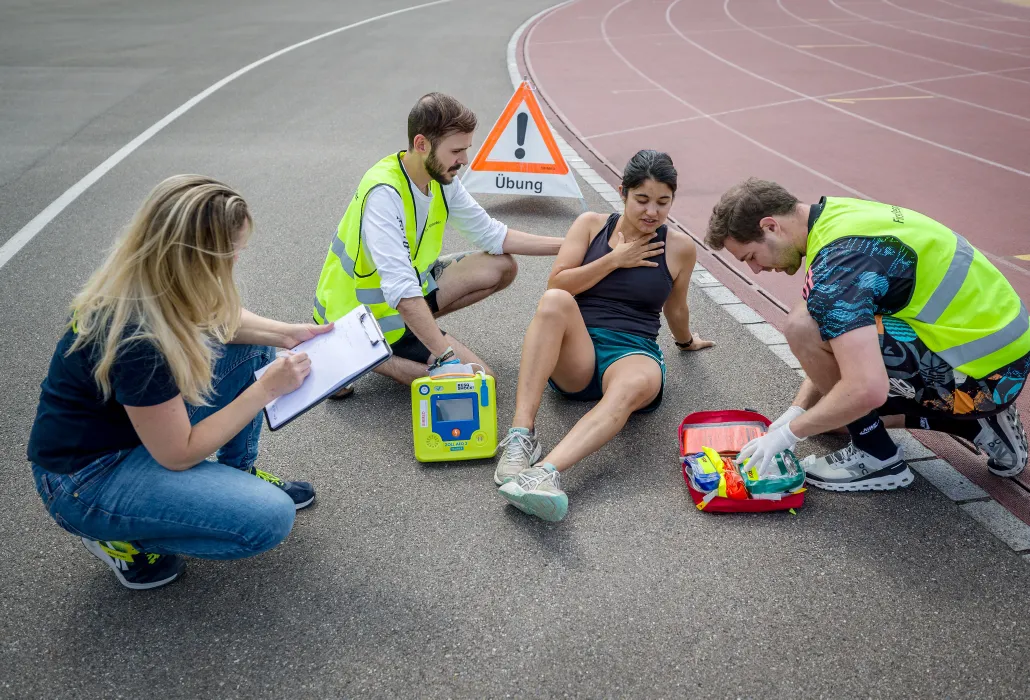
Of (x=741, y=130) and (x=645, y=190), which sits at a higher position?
(x=645, y=190)

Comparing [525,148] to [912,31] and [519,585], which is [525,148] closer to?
[519,585]

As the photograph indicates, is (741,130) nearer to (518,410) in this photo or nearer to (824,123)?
(824,123)

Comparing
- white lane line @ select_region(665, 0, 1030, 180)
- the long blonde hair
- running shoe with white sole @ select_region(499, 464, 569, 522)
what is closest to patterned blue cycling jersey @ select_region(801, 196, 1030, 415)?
running shoe with white sole @ select_region(499, 464, 569, 522)

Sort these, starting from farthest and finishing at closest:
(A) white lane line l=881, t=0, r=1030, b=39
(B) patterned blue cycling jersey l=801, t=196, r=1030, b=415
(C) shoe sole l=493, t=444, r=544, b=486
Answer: (A) white lane line l=881, t=0, r=1030, b=39 < (C) shoe sole l=493, t=444, r=544, b=486 < (B) patterned blue cycling jersey l=801, t=196, r=1030, b=415

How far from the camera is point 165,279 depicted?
2.52 meters

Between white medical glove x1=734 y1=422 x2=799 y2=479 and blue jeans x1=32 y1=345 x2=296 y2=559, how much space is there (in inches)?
70.5

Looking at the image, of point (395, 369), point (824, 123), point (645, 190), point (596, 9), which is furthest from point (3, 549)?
point (596, 9)

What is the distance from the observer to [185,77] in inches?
480

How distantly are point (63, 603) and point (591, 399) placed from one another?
7.98 feet

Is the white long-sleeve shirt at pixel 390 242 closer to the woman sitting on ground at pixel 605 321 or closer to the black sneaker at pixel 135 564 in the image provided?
the woman sitting on ground at pixel 605 321

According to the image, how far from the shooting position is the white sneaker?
355cm

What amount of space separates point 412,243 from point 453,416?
1037 mm

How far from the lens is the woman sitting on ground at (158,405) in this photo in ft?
8.21

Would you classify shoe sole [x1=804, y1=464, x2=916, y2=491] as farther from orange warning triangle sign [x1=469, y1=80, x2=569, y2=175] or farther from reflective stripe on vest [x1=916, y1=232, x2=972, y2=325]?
orange warning triangle sign [x1=469, y1=80, x2=569, y2=175]
